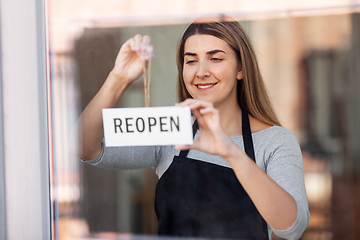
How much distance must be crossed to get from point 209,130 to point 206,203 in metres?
0.38

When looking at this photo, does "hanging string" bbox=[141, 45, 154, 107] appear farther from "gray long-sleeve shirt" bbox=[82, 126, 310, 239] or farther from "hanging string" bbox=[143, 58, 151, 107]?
"gray long-sleeve shirt" bbox=[82, 126, 310, 239]

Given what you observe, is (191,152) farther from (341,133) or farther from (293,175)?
(341,133)

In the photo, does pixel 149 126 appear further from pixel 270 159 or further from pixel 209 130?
pixel 270 159

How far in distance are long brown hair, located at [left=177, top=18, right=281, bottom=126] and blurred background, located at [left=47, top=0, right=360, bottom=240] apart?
0.04 metres

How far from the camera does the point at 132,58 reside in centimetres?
84

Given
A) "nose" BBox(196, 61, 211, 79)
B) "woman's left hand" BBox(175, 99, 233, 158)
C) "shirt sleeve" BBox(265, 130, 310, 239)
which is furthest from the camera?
"nose" BBox(196, 61, 211, 79)

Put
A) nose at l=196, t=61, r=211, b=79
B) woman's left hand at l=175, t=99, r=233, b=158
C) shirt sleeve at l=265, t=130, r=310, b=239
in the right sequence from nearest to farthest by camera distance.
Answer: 1. woman's left hand at l=175, t=99, r=233, b=158
2. shirt sleeve at l=265, t=130, r=310, b=239
3. nose at l=196, t=61, r=211, b=79

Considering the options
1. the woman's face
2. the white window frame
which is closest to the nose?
the woman's face

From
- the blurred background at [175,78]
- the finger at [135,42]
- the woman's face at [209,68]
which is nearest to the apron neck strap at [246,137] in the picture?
the woman's face at [209,68]

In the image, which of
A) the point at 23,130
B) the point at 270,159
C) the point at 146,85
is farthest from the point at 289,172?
the point at 23,130

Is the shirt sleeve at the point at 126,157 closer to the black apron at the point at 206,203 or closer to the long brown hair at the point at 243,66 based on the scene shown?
the black apron at the point at 206,203

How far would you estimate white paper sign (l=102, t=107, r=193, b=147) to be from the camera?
0.64m

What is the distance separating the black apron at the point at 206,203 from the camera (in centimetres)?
83

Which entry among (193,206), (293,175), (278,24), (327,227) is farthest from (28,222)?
(278,24)
